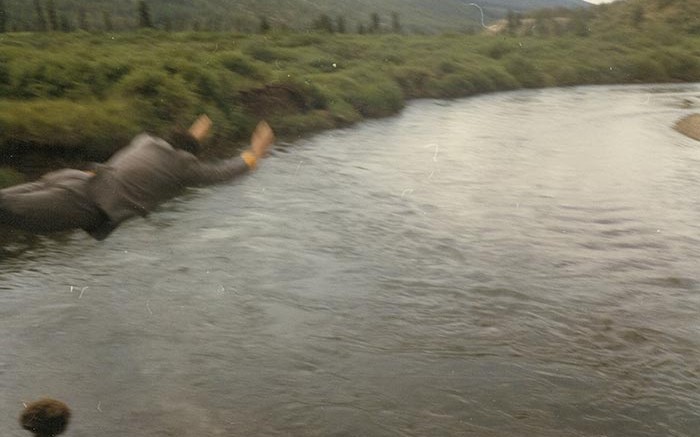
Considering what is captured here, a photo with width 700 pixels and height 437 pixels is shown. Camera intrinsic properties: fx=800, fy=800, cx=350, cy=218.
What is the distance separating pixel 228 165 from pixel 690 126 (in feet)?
52.4

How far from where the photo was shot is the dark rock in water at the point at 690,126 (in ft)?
71.4

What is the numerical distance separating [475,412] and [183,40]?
3082 centimetres

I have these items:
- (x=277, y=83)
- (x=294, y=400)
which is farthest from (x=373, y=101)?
(x=294, y=400)

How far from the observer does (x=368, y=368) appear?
22.2 ft

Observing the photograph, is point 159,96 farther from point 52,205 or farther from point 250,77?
point 52,205

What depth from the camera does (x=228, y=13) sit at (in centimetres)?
11331

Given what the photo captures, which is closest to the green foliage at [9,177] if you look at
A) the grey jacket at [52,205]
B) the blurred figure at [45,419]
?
the grey jacket at [52,205]

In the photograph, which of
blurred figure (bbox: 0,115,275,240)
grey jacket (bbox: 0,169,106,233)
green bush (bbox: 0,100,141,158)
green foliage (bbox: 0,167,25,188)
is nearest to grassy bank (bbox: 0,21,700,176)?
green bush (bbox: 0,100,141,158)

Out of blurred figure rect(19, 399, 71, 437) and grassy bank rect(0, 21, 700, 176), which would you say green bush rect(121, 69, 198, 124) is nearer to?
grassy bank rect(0, 21, 700, 176)

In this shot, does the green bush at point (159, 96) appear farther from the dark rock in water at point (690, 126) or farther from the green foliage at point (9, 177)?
the dark rock in water at point (690, 126)

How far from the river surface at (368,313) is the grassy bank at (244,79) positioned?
9.92 ft

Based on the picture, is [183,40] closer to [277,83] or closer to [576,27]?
[277,83]

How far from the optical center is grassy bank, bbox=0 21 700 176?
13.8 m

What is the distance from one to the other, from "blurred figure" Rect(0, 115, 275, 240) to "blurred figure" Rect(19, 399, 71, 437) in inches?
133
